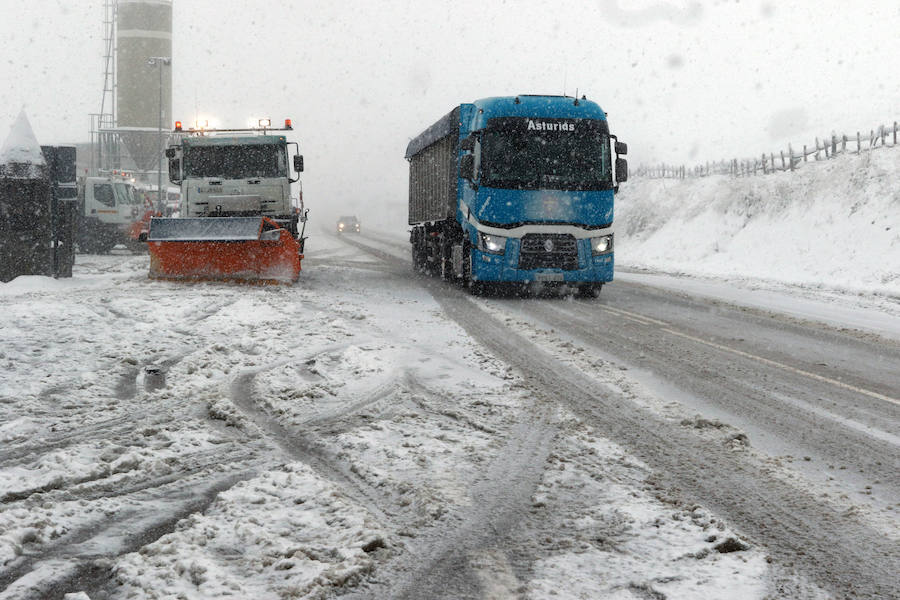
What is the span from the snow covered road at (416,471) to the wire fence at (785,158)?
2614cm

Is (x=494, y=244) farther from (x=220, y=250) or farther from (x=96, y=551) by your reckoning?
(x=96, y=551)

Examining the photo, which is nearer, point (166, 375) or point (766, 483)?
point (766, 483)

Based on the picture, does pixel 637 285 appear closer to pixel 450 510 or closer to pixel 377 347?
pixel 377 347

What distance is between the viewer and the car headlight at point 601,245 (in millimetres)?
15172

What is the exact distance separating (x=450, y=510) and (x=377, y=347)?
5054 mm

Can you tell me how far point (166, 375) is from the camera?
7.42 metres

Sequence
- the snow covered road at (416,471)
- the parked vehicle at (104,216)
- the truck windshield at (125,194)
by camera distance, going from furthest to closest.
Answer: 1. the truck windshield at (125,194)
2. the parked vehicle at (104,216)
3. the snow covered road at (416,471)

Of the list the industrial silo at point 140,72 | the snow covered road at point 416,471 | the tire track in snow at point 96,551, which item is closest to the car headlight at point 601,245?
the snow covered road at point 416,471

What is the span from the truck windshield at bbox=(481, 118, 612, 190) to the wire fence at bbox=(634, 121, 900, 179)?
20.5 metres

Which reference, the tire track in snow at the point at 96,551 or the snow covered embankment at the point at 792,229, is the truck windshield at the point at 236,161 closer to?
the snow covered embankment at the point at 792,229

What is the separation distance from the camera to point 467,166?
603 inches

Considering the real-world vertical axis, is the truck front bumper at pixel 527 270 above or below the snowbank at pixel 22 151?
below

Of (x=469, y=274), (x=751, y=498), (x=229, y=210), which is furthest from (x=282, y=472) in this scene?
(x=229, y=210)

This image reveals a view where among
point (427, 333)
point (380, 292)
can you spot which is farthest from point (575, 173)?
point (427, 333)
